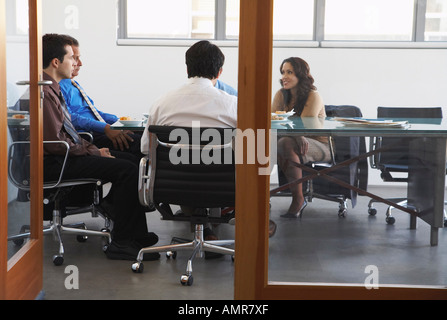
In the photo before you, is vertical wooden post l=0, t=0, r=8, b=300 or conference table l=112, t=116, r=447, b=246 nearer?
vertical wooden post l=0, t=0, r=8, b=300

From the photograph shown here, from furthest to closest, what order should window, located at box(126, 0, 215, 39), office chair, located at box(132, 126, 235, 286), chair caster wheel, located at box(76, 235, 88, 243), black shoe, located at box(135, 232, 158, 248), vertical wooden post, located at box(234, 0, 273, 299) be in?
window, located at box(126, 0, 215, 39) → chair caster wheel, located at box(76, 235, 88, 243) → black shoe, located at box(135, 232, 158, 248) → office chair, located at box(132, 126, 235, 286) → vertical wooden post, located at box(234, 0, 273, 299)

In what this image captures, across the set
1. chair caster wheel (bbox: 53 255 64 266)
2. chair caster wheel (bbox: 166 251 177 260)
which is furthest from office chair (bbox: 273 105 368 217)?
chair caster wheel (bbox: 53 255 64 266)

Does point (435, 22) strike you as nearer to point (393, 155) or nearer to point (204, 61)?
point (393, 155)

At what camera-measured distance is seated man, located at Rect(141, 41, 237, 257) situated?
341 centimetres

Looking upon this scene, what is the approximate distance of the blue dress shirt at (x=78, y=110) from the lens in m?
4.48

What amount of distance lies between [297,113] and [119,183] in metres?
1.45

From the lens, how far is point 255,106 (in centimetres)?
262

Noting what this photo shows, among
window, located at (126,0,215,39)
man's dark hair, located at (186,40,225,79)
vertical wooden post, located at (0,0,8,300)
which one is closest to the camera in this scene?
vertical wooden post, located at (0,0,8,300)

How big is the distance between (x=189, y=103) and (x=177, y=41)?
3120mm

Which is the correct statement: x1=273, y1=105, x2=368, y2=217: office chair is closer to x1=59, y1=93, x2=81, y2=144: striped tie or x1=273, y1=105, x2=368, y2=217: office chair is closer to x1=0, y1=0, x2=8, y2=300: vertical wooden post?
x1=0, y1=0, x2=8, y2=300: vertical wooden post

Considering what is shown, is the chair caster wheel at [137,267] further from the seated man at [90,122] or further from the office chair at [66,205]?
the seated man at [90,122]

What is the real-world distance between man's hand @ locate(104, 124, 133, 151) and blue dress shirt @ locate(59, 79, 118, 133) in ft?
0.18
